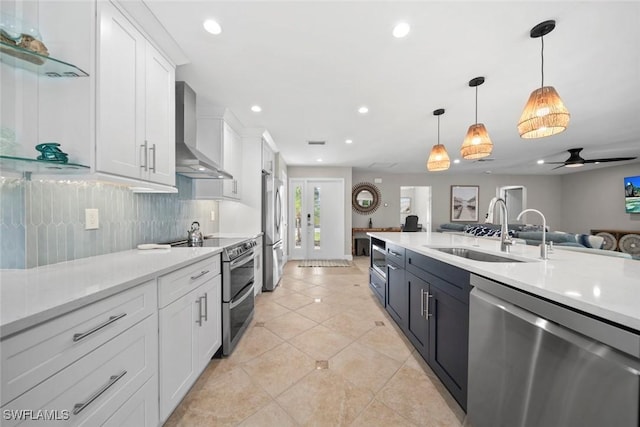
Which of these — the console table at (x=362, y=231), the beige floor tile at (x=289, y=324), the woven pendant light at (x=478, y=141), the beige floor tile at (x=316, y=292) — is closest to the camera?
the woven pendant light at (x=478, y=141)

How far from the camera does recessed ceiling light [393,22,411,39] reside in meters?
1.50

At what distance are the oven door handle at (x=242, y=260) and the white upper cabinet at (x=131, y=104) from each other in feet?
2.67

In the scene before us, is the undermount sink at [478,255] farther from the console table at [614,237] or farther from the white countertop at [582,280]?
the console table at [614,237]

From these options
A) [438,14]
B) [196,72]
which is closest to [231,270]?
[196,72]

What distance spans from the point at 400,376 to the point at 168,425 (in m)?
1.50

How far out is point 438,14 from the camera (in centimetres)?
142

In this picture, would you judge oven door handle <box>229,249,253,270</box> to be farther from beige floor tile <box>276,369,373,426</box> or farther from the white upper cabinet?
beige floor tile <box>276,369,373,426</box>

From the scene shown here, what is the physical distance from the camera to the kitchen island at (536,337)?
67 centimetres

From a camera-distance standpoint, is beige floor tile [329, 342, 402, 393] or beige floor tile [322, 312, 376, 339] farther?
beige floor tile [322, 312, 376, 339]

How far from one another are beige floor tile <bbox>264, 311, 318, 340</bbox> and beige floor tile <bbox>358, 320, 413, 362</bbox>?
590 millimetres

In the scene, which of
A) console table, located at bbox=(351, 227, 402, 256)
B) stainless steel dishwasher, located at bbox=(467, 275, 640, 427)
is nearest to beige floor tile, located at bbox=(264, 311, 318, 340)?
stainless steel dishwasher, located at bbox=(467, 275, 640, 427)

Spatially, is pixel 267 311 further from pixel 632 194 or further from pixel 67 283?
pixel 632 194

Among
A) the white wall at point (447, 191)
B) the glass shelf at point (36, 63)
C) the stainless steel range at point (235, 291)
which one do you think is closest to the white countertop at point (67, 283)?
the stainless steel range at point (235, 291)

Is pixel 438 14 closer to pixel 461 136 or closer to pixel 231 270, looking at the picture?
pixel 231 270
